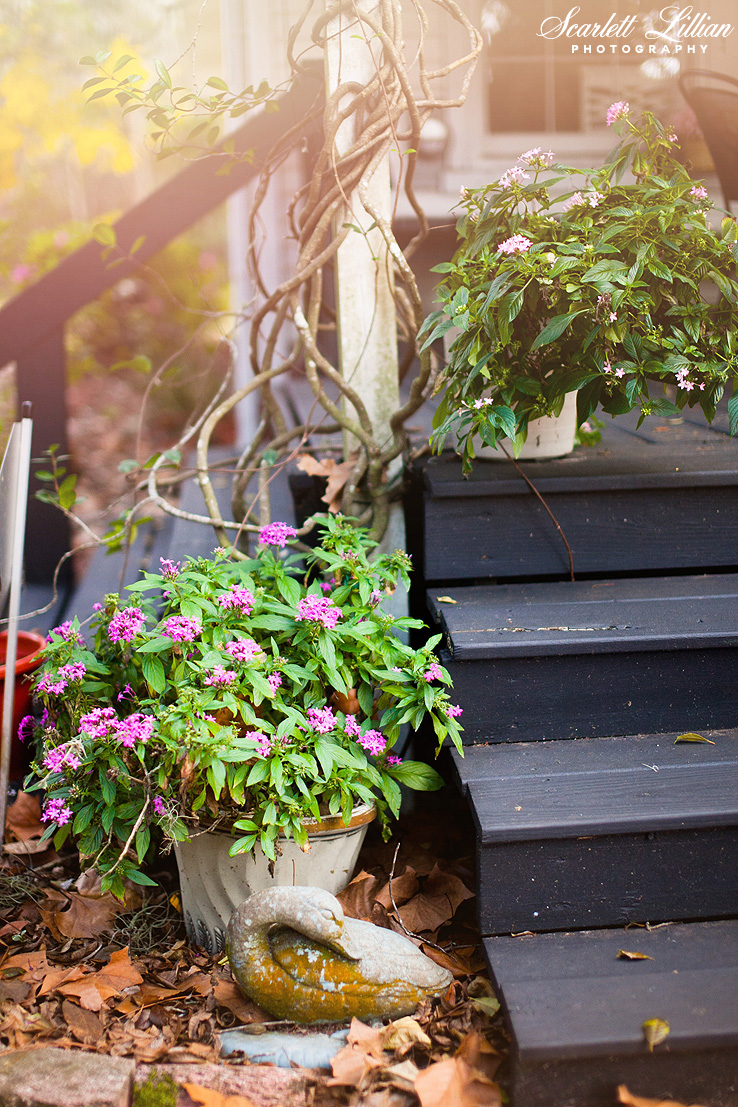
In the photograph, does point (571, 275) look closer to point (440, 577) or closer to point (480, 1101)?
point (440, 577)

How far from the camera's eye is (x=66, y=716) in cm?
154

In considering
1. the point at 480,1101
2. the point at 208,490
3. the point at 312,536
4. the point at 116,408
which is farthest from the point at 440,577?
the point at 116,408

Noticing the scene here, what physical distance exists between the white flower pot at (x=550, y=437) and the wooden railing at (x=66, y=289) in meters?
1.24

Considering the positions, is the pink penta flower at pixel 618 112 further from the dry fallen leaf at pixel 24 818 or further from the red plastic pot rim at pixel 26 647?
the dry fallen leaf at pixel 24 818

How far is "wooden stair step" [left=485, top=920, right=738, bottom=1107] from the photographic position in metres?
1.11

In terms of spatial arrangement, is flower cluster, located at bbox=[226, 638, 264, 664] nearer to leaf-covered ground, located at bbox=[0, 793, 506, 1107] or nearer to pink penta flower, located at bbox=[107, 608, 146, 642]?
pink penta flower, located at bbox=[107, 608, 146, 642]

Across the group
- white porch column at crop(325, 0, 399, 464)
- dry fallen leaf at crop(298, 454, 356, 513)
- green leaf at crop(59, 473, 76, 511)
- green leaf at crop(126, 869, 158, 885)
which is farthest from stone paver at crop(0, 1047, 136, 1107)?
white porch column at crop(325, 0, 399, 464)

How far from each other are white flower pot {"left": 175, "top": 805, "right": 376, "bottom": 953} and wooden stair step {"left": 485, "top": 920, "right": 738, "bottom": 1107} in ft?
1.19

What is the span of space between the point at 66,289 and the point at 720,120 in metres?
2.28

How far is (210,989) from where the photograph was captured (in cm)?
140

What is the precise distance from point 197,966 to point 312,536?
1.41 m

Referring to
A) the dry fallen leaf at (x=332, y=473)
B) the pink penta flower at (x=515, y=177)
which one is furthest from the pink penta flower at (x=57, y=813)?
the pink penta flower at (x=515, y=177)

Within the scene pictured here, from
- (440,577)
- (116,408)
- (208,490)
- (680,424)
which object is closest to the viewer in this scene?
(440,577)

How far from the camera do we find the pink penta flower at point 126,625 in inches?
59.1
